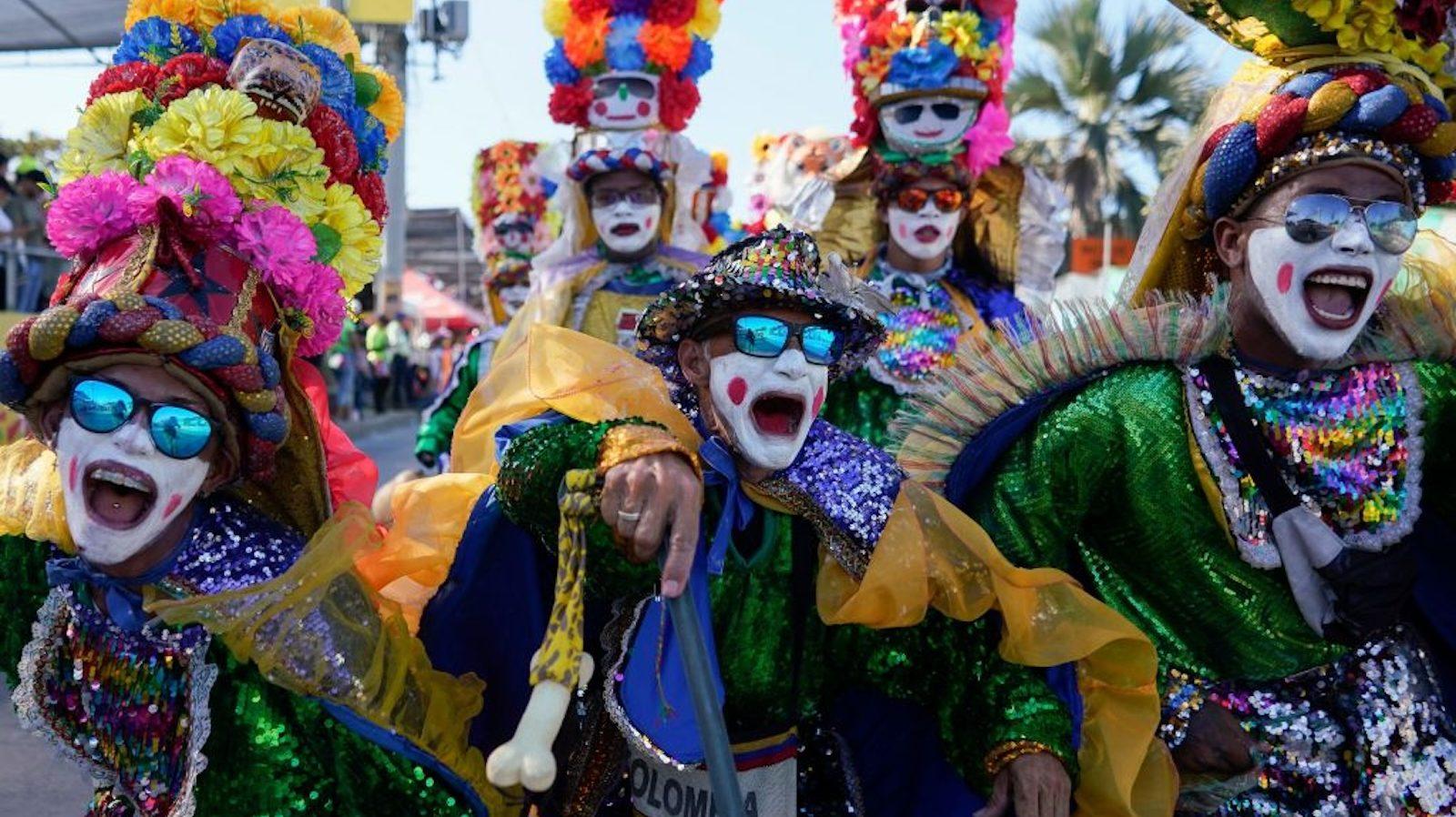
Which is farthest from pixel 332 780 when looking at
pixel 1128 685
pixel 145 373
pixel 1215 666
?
pixel 1215 666

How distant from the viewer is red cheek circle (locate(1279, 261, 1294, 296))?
9.75 feet

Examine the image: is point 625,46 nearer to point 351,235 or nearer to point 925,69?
point 925,69

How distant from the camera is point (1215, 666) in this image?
2973 millimetres

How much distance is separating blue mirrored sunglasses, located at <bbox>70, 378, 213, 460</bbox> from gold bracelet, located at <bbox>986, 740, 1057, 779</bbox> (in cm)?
145

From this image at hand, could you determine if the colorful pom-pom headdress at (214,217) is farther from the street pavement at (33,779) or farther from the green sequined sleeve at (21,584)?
the street pavement at (33,779)

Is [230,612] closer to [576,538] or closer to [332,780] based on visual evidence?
[332,780]

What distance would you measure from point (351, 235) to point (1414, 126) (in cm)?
206

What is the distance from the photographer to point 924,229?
5.36 meters

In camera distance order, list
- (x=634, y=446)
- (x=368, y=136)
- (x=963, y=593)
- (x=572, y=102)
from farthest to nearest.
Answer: (x=572, y=102) → (x=368, y=136) → (x=963, y=593) → (x=634, y=446)

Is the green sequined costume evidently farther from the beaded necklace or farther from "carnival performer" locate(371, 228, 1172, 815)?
the beaded necklace

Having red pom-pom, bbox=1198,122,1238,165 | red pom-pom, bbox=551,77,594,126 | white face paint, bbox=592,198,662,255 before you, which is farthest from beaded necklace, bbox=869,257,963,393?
red pom-pom, bbox=551,77,594,126

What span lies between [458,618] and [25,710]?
767mm

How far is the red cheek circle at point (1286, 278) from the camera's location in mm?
2971

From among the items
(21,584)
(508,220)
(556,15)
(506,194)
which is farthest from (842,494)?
(506,194)
